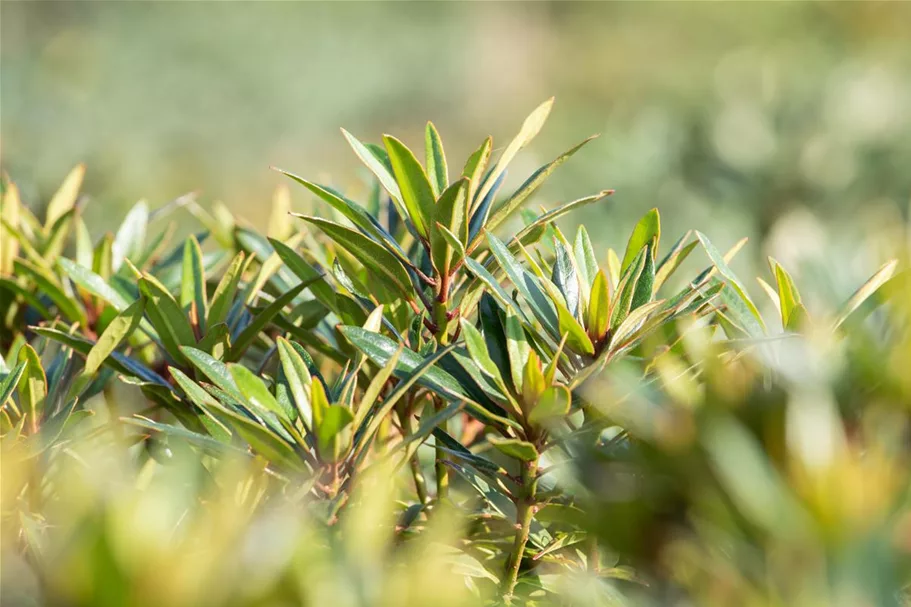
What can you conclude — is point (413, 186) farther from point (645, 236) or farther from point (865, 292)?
point (865, 292)

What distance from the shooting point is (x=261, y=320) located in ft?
2.15

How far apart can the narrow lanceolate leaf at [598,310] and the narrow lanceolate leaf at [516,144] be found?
108 millimetres

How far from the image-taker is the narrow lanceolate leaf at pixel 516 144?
612 millimetres

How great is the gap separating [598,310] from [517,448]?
0.36 ft

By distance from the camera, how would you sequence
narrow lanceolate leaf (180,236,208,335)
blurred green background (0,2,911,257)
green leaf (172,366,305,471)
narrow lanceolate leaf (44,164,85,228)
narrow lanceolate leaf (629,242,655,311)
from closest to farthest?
green leaf (172,366,305,471), narrow lanceolate leaf (629,242,655,311), narrow lanceolate leaf (180,236,208,335), narrow lanceolate leaf (44,164,85,228), blurred green background (0,2,911,257)

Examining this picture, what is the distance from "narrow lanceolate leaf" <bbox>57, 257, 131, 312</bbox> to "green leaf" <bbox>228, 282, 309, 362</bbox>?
10 centimetres

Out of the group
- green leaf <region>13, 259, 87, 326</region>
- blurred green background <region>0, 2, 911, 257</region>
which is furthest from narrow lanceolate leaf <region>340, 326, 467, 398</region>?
blurred green background <region>0, 2, 911, 257</region>

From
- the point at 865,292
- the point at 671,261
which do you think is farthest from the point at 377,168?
the point at 865,292

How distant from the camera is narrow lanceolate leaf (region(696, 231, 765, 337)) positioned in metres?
0.57

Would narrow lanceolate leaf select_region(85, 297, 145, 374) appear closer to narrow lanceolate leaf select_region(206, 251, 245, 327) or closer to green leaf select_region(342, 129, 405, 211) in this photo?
narrow lanceolate leaf select_region(206, 251, 245, 327)

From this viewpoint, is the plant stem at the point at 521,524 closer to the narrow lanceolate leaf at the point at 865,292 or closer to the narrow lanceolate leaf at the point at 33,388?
the narrow lanceolate leaf at the point at 865,292

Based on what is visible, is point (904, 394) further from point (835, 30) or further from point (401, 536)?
point (835, 30)

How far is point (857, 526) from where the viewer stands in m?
0.35

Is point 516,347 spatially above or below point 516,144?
below
